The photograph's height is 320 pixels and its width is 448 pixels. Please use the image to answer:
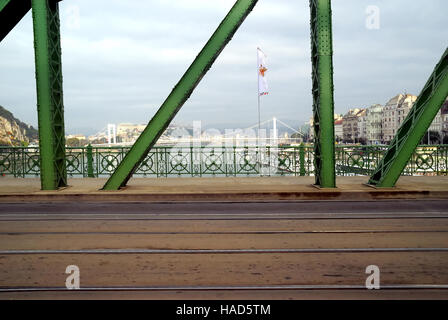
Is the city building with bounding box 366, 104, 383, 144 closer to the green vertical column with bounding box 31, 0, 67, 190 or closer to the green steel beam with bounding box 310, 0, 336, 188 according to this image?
the green steel beam with bounding box 310, 0, 336, 188

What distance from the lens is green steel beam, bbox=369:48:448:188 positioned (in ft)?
35.3

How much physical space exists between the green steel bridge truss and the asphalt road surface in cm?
286

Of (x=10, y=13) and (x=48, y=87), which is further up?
(x=10, y=13)

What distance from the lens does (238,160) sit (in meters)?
17.4

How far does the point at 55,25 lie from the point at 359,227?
1128 centimetres

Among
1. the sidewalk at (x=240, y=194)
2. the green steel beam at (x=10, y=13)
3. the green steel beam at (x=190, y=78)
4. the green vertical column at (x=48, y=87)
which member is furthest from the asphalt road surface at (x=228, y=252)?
the green steel beam at (x=10, y=13)

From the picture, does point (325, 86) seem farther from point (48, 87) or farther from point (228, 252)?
point (48, 87)

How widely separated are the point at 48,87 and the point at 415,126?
434 inches

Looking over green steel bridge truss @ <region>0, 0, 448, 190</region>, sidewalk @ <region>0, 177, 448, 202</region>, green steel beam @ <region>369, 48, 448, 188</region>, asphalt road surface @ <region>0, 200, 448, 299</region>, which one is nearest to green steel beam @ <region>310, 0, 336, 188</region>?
green steel bridge truss @ <region>0, 0, 448, 190</region>

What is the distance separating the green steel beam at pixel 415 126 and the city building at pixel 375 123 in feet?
443

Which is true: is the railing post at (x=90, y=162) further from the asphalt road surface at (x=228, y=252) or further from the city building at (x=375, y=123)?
the city building at (x=375, y=123)

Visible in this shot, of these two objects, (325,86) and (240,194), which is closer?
(240,194)

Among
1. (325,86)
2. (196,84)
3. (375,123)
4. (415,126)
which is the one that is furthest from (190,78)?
(375,123)

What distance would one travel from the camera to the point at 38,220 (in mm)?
8234
